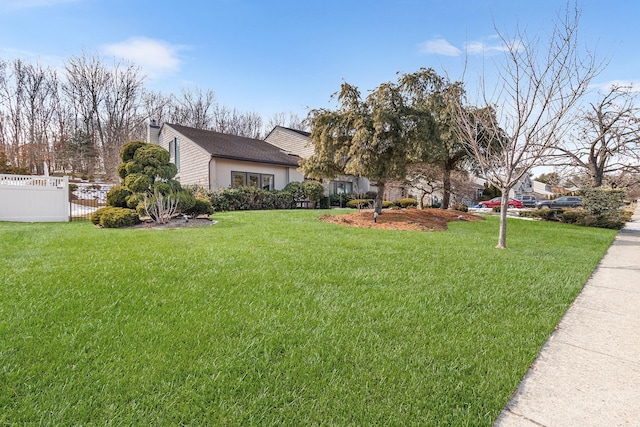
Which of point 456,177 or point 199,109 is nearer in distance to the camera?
point 456,177

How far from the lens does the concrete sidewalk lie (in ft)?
6.18

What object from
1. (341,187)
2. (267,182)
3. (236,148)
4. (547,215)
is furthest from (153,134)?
(547,215)

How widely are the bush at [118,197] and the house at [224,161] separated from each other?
21.8 feet

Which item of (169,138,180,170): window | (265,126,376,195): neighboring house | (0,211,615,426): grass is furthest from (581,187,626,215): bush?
(169,138,180,170): window

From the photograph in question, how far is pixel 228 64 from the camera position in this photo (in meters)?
14.3

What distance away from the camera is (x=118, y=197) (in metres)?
9.55

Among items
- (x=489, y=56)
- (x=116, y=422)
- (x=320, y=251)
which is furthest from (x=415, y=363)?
(x=489, y=56)

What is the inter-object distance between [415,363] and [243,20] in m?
11.9

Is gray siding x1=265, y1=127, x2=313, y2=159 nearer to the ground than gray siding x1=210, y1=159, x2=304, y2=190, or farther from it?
farther from it

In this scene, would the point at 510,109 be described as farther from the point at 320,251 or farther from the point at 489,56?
the point at 320,251

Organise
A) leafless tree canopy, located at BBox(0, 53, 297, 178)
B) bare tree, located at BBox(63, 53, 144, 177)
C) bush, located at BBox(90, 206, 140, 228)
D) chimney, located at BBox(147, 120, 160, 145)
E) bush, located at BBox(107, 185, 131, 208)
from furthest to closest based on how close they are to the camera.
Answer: bare tree, located at BBox(63, 53, 144, 177) → leafless tree canopy, located at BBox(0, 53, 297, 178) → chimney, located at BBox(147, 120, 160, 145) → bush, located at BBox(107, 185, 131, 208) → bush, located at BBox(90, 206, 140, 228)

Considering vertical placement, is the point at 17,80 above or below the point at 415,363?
above

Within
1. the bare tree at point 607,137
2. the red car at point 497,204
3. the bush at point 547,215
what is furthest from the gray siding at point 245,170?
the red car at point 497,204

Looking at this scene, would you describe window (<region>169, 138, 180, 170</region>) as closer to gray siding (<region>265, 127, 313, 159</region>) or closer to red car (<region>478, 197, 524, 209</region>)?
gray siding (<region>265, 127, 313, 159</region>)
